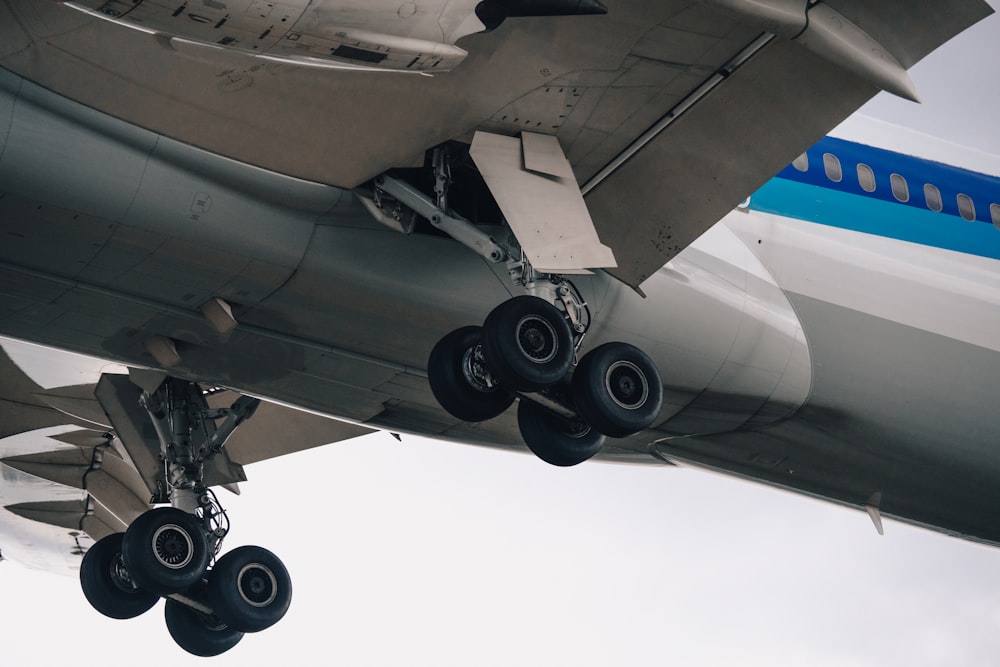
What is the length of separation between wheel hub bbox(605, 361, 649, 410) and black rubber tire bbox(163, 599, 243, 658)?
578 centimetres

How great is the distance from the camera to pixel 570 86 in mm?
11219

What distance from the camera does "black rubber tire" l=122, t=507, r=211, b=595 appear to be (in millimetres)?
13656

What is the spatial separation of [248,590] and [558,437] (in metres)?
4.63

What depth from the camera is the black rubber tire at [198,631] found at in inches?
593

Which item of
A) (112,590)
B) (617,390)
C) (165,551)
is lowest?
(112,590)

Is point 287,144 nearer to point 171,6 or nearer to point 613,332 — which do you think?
point 171,6

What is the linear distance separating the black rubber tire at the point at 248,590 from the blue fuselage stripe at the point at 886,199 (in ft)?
20.6

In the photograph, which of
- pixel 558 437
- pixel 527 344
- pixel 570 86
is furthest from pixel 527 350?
pixel 570 86

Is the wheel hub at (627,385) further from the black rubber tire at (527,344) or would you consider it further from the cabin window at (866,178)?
the cabin window at (866,178)

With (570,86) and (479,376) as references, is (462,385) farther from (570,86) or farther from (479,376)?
(570,86)

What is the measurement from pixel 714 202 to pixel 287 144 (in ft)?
12.4

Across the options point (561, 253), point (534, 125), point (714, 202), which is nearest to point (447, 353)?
point (561, 253)

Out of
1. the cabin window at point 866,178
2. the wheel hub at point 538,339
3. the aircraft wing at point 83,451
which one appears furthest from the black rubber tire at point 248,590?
the cabin window at point 866,178

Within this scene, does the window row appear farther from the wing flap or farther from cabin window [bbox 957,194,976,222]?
the wing flap
